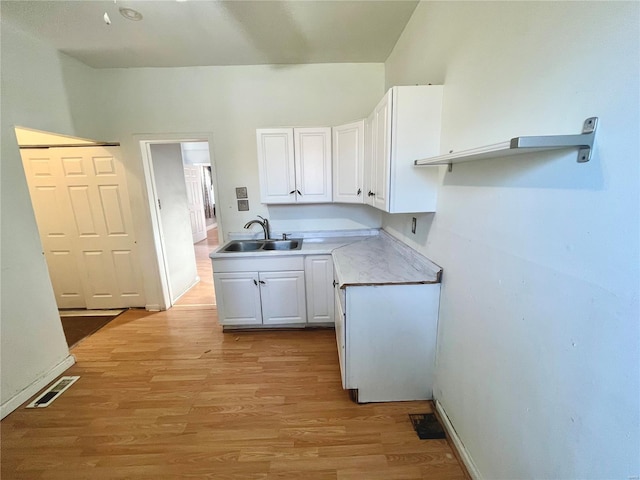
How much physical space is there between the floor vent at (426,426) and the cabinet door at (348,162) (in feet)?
5.55

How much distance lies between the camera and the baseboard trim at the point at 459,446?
1.28 metres

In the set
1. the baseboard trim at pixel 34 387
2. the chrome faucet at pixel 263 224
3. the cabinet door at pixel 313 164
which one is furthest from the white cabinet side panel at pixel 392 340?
the baseboard trim at pixel 34 387

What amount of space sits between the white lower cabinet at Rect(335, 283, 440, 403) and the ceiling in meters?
2.05

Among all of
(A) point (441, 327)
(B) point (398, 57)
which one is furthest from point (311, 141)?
(A) point (441, 327)

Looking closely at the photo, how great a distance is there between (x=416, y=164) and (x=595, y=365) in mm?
1156

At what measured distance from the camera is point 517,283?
98 cm

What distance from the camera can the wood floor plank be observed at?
1.38m

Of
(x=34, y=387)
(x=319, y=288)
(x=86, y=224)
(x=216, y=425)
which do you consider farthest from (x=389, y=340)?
(x=86, y=224)

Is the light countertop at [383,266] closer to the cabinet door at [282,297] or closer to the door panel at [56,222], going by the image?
the cabinet door at [282,297]

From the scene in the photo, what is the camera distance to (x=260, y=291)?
8.59ft

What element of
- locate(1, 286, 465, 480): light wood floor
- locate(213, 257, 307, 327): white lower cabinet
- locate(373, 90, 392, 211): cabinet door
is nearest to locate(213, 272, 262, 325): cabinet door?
locate(213, 257, 307, 327): white lower cabinet

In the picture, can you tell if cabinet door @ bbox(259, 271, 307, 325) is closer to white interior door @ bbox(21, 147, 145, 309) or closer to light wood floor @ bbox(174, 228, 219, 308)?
light wood floor @ bbox(174, 228, 219, 308)

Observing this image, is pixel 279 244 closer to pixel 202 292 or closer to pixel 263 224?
pixel 263 224

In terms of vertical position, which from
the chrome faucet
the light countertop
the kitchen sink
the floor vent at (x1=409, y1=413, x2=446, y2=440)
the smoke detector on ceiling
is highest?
the smoke detector on ceiling
